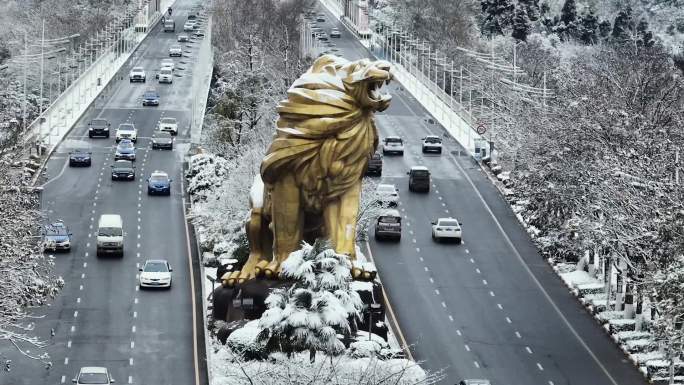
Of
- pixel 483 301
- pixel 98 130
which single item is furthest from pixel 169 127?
pixel 483 301

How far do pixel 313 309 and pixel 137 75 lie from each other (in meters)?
102

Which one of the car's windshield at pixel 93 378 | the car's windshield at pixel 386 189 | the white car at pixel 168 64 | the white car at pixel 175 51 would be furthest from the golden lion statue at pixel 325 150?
the white car at pixel 175 51

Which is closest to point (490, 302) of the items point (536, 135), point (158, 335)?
point (158, 335)

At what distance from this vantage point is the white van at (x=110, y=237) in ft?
290

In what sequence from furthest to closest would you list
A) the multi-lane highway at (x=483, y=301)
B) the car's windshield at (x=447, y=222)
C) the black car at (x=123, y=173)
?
the black car at (x=123, y=173) → the car's windshield at (x=447, y=222) → the multi-lane highway at (x=483, y=301)

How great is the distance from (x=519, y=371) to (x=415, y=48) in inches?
4379

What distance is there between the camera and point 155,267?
83.3 m

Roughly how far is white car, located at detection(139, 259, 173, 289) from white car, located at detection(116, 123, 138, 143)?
3871 centimetres

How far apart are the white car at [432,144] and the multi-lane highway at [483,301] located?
25.8ft

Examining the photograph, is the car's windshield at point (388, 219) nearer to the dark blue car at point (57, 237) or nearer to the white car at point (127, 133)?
the dark blue car at point (57, 237)

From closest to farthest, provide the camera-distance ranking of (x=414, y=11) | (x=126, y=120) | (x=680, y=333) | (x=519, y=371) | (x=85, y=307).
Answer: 1. (x=680, y=333)
2. (x=519, y=371)
3. (x=85, y=307)
4. (x=126, y=120)
5. (x=414, y=11)

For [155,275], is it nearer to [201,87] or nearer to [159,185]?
[159,185]

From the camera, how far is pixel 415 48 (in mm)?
181375

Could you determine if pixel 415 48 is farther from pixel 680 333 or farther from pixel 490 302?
pixel 680 333
